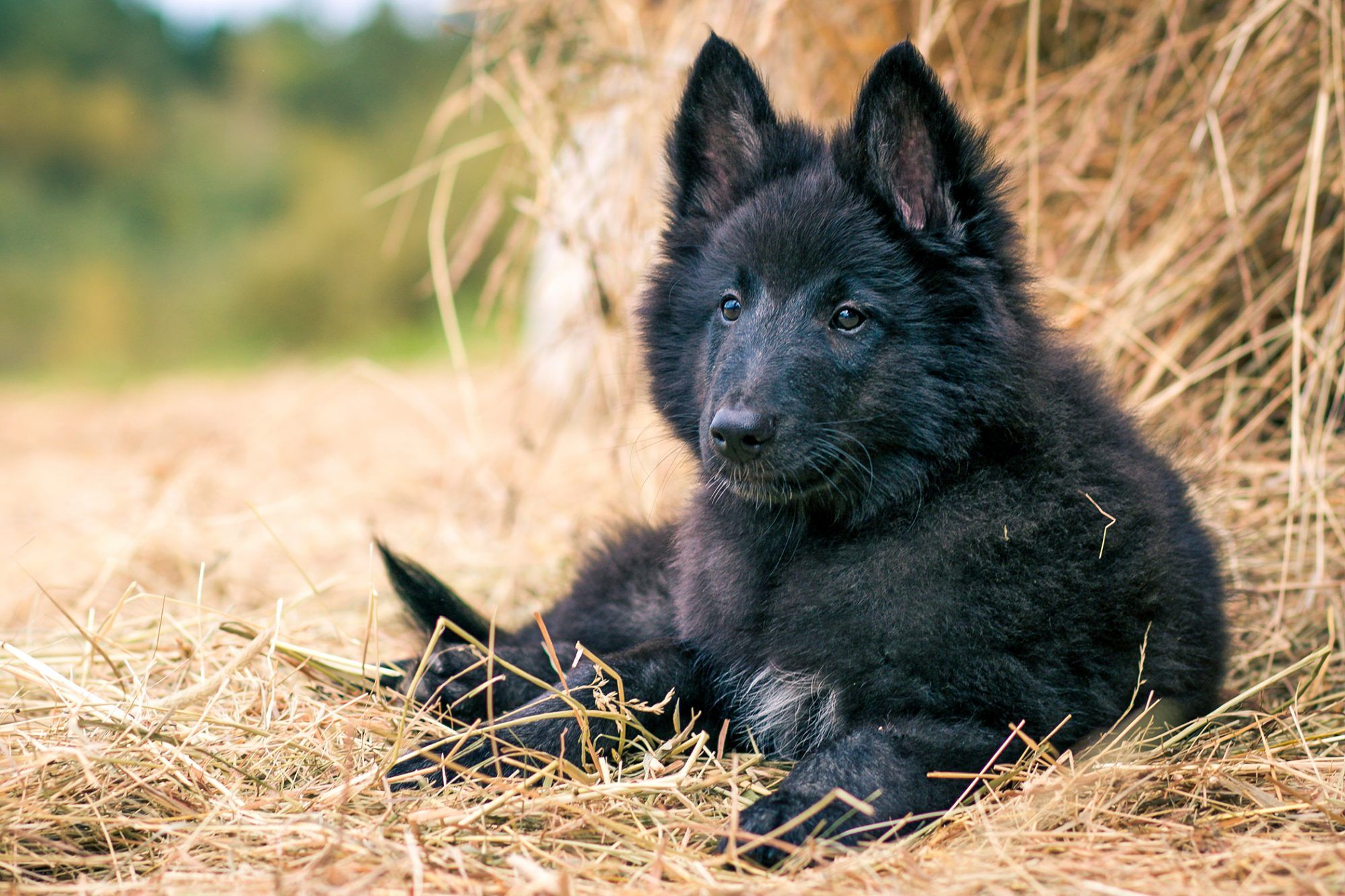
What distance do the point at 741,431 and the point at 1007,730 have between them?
861 mm

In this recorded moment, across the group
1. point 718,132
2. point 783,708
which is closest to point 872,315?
point 718,132

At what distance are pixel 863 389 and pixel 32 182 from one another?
1462cm

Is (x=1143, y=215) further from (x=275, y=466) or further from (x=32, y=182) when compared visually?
(x=32, y=182)

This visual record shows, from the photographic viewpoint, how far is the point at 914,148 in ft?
8.70

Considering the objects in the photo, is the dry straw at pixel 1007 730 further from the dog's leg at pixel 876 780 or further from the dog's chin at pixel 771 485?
the dog's chin at pixel 771 485

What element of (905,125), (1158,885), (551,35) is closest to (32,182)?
(551,35)

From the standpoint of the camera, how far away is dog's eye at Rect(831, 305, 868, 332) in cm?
262

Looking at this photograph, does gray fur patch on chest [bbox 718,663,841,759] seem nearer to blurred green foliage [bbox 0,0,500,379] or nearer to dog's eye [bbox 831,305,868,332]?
dog's eye [bbox 831,305,868,332]

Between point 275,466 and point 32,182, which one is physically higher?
point 32,182

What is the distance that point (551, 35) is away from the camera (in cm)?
459

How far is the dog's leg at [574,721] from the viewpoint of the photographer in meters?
2.48

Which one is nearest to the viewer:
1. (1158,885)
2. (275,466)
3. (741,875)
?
(1158,885)

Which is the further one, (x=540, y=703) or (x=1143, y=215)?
(x=1143, y=215)

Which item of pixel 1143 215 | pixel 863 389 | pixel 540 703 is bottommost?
pixel 540 703
